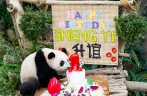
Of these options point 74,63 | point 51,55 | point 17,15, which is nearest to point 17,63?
A: point 17,15

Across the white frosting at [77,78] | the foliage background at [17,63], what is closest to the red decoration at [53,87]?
the white frosting at [77,78]

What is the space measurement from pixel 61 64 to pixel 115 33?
2.23ft

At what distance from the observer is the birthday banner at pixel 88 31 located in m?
3.30

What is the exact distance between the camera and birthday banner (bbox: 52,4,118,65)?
3.30 m

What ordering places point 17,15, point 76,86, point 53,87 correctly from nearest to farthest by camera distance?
1. point 53,87
2. point 76,86
3. point 17,15

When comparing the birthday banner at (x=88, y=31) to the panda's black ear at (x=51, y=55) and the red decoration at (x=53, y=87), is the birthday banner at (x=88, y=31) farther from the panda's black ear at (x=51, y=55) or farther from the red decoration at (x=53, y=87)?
the red decoration at (x=53, y=87)

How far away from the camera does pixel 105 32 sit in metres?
3.32

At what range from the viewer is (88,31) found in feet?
11.0

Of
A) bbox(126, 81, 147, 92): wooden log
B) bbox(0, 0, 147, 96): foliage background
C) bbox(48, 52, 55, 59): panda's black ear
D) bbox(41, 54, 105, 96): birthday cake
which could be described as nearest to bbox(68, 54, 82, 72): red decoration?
bbox(41, 54, 105, 96): birthday cake

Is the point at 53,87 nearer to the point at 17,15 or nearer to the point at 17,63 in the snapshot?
the point at 17,63

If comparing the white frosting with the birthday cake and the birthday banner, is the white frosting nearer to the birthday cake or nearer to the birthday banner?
the birthday cake

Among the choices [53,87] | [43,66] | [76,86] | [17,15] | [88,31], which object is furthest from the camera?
[17,15]

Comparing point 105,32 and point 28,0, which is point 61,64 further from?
point 28,0

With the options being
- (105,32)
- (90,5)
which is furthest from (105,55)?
(90,5)
